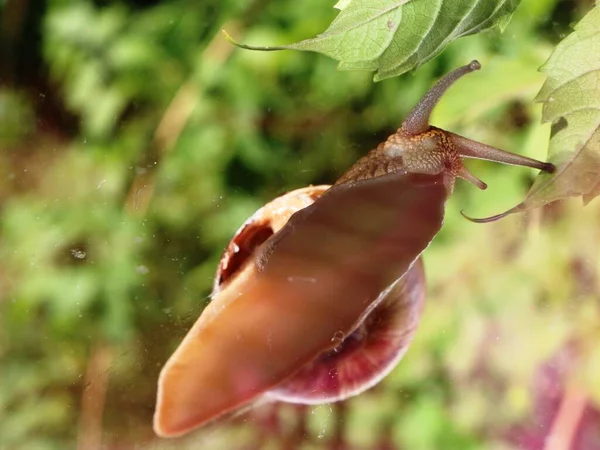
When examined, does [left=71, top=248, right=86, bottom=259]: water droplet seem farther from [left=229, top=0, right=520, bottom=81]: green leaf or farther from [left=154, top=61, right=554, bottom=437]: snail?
[left=229, top=0, right=520, bottom=81]: green leaf

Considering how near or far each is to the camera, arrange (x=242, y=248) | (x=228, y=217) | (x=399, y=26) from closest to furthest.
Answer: (x=399, y=26), (x=242, y=248), (x=228, y=217)

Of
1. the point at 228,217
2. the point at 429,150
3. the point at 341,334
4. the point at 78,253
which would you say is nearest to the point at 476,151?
the point at 429,150

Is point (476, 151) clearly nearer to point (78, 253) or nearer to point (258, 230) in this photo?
point (258, 230)

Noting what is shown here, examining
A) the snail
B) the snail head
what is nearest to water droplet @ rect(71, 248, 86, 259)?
the snail

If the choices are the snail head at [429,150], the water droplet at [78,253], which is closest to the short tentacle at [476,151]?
the snail head at [429,150]

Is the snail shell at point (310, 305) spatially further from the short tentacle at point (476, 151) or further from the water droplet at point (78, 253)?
the water droplet at point (78, 253)

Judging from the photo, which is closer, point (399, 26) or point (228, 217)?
point (399, 26)

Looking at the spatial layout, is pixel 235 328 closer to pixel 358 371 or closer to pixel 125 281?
pixel 358 371
